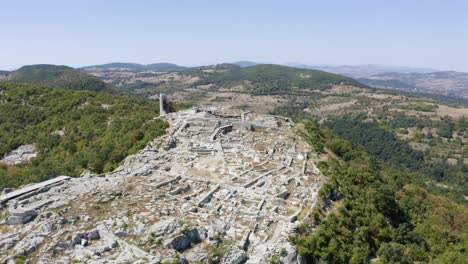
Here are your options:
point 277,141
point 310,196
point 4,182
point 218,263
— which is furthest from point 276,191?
point 4,182

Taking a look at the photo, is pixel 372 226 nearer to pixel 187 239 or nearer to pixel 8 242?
pixel 187 239

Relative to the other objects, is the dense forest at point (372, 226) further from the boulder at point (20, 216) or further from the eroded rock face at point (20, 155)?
the eroded rock face at point (20, 155)

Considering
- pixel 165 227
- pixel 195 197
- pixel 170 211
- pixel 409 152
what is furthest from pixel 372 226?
pixel 409 152

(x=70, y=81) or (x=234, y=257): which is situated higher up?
(x=70, y=81)

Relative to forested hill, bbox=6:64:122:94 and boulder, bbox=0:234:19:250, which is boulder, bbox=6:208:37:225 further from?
forested hill, bbox=6:64:122:94

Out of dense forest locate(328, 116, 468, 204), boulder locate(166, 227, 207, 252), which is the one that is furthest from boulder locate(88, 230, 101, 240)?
dense forest locate(328, 116, 468, 204)

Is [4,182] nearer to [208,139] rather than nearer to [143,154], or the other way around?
[143,154]

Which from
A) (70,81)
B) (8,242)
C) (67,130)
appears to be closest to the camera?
(8,242)
